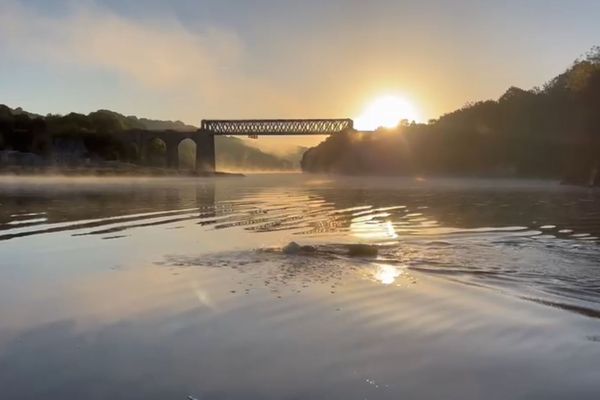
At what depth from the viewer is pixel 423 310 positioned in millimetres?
Result: 9625

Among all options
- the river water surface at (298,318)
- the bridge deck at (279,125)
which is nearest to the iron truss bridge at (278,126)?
the bridge deck at (279,125)

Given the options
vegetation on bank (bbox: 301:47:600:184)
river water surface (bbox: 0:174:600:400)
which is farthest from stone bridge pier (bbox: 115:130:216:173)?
river water surface (bbox: 0:174:600:400)

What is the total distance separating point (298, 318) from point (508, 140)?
113m

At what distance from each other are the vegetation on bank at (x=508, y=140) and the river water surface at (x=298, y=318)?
70411 millimetres

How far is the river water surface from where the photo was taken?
655cm

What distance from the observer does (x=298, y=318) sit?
30.0 feet

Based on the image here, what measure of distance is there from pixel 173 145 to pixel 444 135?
236 feet

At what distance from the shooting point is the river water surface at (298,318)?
6555 mm

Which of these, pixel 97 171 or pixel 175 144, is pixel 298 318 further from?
pixel 175 144

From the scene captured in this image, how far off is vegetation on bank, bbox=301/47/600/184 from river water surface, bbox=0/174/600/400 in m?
70.4

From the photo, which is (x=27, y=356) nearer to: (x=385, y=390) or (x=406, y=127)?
(x=385, y=390)

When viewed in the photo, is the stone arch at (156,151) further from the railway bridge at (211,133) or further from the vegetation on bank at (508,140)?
the vegetation on bank at (508,140)

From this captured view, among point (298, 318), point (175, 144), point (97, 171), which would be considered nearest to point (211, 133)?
point (175, 144)

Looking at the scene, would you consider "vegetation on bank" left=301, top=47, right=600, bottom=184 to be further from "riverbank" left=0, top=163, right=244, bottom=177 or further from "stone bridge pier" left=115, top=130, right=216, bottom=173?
"riverbank" left=0, top=163, right=244, bottom=177
